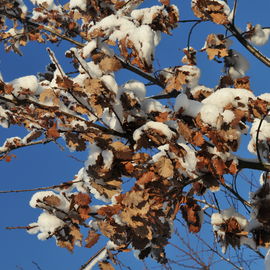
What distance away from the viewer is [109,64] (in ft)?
8.42

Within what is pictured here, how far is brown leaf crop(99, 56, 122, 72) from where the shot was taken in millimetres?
2549

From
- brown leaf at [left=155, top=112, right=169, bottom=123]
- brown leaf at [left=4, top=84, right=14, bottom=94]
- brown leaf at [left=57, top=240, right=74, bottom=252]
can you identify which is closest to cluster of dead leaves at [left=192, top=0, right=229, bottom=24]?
brown leaf at [left=155, top=112, right=169, bottom=123]

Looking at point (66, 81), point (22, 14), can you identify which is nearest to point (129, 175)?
point (66, 81)

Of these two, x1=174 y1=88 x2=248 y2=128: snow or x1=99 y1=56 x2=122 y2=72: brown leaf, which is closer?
x1=174 y1=88 x2=248 y2=128: snow

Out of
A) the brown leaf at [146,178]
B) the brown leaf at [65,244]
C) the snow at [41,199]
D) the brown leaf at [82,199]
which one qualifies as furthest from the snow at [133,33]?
the brown leaf at [65,244]

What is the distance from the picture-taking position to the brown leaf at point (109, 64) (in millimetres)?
2549

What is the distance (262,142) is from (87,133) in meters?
1.43

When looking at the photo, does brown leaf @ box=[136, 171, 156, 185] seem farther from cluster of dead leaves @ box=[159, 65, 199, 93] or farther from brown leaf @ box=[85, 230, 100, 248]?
cluster of dead leaves @ box=[159, 65, 199, 93]

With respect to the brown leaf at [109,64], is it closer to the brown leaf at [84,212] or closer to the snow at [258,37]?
the brown leaf at [84,212]

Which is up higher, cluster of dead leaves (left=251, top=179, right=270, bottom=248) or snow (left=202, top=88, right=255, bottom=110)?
snow (left=202, top=88, right=255, bottom=110)

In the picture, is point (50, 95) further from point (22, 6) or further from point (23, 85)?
point (22, 6)

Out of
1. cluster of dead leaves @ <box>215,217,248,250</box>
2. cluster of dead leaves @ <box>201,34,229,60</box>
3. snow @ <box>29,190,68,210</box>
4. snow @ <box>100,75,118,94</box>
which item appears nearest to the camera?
snow @ <box>100,75,118,94</box>

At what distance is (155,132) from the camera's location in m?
2.38

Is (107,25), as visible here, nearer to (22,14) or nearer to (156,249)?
(156,249)
